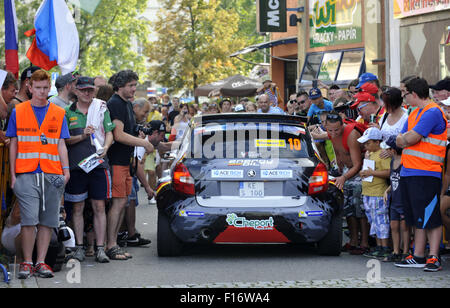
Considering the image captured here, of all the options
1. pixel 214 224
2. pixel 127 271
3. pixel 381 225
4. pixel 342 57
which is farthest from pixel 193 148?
pixel 342 57

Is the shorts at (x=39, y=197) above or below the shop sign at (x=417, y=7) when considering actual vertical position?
below

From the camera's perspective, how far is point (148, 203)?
15.6m

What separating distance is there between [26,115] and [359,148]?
374cm

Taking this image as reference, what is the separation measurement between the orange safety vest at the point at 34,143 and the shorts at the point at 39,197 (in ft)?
0.25

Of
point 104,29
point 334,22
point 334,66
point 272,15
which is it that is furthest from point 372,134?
point 104,29

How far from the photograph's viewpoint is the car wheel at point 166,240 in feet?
29.2

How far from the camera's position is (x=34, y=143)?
7.95 m

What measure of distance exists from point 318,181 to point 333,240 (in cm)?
67

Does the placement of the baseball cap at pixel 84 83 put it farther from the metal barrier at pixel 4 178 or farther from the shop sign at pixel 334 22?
the shop sign at pixel 334 22

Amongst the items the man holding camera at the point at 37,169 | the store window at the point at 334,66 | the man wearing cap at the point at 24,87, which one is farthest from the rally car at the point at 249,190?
the store window at the point at 334,66

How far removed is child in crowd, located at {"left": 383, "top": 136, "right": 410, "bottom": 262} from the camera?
8.73 metres

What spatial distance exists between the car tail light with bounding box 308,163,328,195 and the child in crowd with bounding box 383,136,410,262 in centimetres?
70

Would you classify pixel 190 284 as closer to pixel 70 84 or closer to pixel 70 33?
pixel 70 84

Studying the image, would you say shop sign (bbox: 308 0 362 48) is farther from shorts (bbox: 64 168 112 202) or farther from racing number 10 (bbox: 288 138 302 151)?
shorts (bbox: 64 168 112 202)
